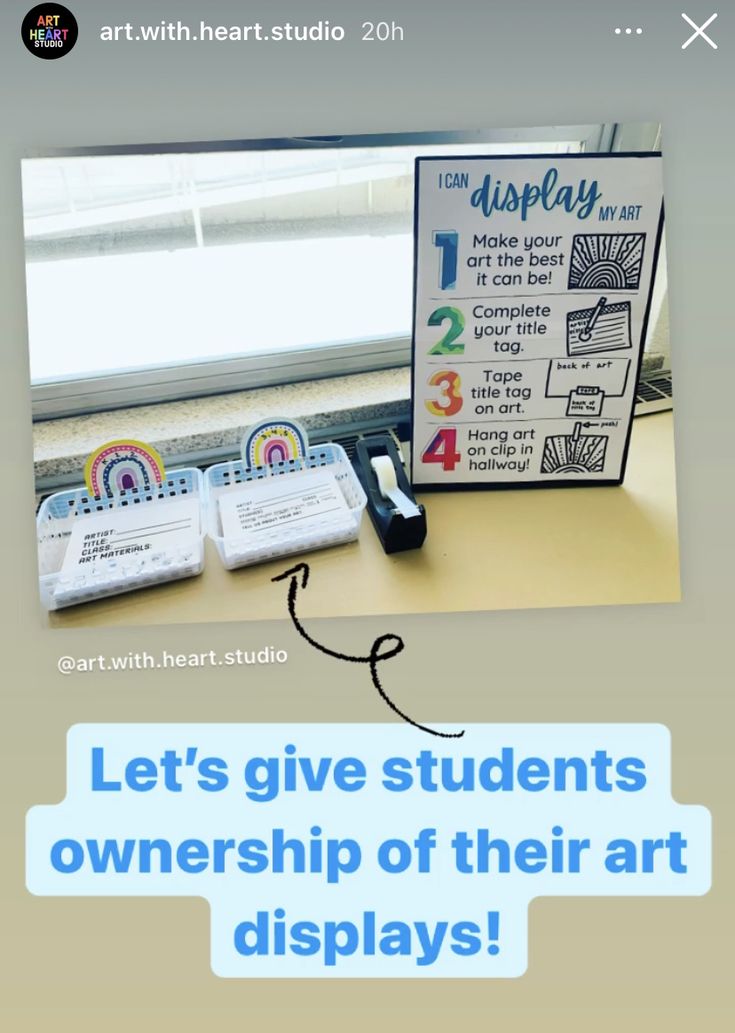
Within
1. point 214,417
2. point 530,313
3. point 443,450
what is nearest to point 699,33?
point 530,313

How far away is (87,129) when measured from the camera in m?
0.69

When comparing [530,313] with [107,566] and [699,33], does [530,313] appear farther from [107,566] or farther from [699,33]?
Answer: [107,566]

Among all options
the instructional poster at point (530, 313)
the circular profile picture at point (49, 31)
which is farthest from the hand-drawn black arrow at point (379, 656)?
the circular profile picture at point (49, 31)

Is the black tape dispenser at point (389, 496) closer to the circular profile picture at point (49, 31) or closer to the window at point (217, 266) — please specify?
the window at point (217, 266)

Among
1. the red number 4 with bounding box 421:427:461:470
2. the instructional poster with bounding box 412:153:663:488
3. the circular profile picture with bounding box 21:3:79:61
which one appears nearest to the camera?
the circular profile picture with bounding box 21:3:79:61

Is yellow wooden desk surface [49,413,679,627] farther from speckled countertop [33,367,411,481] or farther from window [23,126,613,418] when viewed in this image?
window [23,126,613,418]

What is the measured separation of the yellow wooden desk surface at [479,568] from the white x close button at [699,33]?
0.50 m

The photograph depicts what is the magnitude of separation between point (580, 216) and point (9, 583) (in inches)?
28.5

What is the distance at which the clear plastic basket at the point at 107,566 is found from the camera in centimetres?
83

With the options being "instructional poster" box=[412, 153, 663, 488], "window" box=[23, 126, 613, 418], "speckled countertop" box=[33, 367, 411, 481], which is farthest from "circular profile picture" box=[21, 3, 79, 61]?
"speckled countertop" box=[33, 367, 411, 481]

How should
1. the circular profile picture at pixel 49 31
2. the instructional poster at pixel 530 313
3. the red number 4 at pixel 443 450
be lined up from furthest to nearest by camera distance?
the red number 4 at pixel 443 450 < the instructional poster at pixel 530 313 < the circular profile picture at pixel 49 31

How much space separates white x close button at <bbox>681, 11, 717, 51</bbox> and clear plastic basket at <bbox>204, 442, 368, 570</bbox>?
0.58 metres

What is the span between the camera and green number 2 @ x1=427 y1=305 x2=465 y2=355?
2.88 ft

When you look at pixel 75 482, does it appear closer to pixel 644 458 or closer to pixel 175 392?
pixel 175 392
